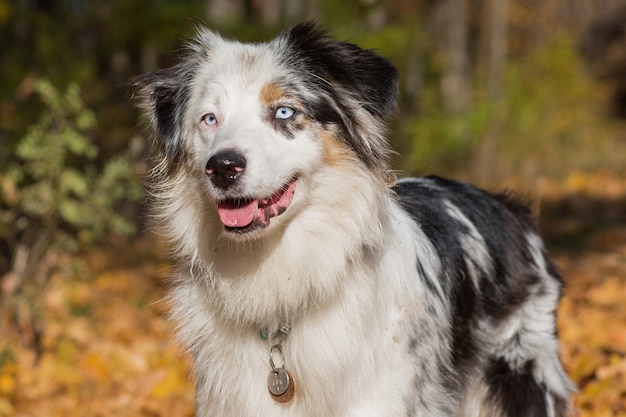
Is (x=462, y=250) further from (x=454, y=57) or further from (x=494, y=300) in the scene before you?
(x=454, y=57)

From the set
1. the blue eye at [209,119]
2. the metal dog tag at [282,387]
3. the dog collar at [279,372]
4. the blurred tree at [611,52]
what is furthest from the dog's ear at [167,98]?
the blurred tree at [611,52]

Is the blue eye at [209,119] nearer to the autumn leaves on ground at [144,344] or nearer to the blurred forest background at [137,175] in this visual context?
the blurred forest background at [137,175]

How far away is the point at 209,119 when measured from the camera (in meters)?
3.63

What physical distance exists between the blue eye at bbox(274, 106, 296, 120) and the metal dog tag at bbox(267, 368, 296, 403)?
106 centimetres

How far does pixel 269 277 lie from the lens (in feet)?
11.8

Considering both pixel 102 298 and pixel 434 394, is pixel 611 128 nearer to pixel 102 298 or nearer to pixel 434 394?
pixel 102 298

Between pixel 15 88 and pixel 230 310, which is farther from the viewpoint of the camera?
pixel 15 88

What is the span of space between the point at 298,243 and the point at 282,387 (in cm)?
61

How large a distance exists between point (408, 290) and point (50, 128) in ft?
14.5

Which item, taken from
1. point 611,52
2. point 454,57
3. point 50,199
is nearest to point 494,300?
point 50,199

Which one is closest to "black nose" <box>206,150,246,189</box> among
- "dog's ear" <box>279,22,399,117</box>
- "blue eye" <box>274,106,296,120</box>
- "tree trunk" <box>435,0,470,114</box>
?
"blue eye" <box>274,106,296,120</box>

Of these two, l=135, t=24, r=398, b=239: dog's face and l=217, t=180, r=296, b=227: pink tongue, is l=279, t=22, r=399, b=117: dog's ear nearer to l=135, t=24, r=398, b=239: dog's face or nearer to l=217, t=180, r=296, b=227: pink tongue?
l=135, t=24, r=398, b=239: dog's face

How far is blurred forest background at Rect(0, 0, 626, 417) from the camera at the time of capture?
20.3 ft

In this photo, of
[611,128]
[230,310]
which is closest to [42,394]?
[230,310]
